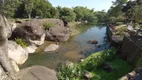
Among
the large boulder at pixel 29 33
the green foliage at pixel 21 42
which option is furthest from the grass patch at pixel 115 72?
the large boulder at pixel 29 33

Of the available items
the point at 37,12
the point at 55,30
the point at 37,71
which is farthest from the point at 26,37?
the point at 37,12

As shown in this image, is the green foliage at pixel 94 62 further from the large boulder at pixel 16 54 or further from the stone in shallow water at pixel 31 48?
the stone in shallow water at pixel 31 48

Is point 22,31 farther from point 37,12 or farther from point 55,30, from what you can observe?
point 37,12

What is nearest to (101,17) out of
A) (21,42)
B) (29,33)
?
(29,33)

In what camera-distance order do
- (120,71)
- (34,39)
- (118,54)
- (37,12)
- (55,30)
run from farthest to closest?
(37,12) → (55,30) → (34,39) → (118,54) → (120,71)

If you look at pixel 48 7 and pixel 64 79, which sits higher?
pixel 48 7

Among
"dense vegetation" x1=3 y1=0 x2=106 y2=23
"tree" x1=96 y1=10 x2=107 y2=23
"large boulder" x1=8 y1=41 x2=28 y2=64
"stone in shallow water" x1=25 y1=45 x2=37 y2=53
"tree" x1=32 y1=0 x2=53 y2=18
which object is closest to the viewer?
"large boulder" x1=8 y1=41 x2=28 y2=64

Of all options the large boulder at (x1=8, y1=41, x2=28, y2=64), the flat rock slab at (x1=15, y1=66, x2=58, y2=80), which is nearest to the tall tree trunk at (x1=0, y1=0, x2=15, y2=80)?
the flat rock slab at (x1=15, y1=66, x2=58, y2=80)

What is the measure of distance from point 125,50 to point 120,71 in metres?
4.13

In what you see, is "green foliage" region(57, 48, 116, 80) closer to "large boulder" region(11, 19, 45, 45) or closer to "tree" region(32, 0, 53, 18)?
"large boulder" region(11, 19, 45, 45)

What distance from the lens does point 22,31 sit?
92.3 feet

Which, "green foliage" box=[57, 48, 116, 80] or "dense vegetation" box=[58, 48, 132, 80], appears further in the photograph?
"dense vegetation" box=[58, 48, 132, 80]

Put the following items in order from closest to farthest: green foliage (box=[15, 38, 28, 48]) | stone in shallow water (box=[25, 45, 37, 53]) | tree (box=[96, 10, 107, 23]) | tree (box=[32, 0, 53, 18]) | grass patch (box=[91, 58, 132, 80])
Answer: grass patch (box=[91, 58, 132, 80]) < stone in shallow water (box=[25, 45, 37, 53]) < green foliage (box=[15, 38, 28, 48]) < tree (box=[32, 0, 53, 18]) < tree (box=[96, 10, 107, 23])

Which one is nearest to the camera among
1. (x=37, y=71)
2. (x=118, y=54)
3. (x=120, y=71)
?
(x=37, y=71)
